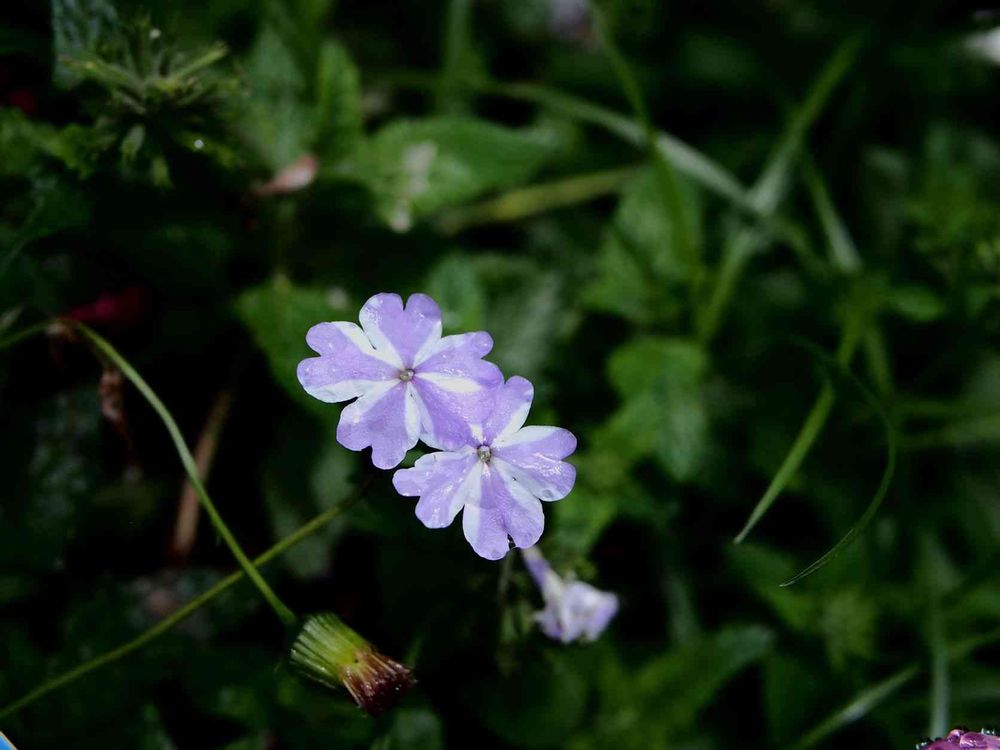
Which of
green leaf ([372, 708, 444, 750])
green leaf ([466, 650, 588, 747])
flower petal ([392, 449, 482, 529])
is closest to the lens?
flower petal ([392, 449, 482, 529])

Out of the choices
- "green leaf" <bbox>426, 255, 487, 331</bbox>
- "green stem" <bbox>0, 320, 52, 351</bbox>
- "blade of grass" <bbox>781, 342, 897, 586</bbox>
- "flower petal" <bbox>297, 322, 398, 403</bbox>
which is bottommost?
"blade of grass" <bbox>781, 342, 897, 586</bbox>

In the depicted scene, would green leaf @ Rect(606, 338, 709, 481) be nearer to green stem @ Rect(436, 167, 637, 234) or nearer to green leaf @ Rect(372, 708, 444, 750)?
green stem @ Rect(436, 167, 637, 234)

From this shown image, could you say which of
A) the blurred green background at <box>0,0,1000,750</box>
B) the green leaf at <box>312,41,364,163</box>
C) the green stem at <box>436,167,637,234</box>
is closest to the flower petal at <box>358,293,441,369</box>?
the blurred green background at <box>0,0,1000,750</box>

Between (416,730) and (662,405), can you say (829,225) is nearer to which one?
(662,405)

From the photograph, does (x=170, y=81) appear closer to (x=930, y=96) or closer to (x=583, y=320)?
(x=583, y=320)

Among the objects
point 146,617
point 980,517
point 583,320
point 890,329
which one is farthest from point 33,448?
point 980,517

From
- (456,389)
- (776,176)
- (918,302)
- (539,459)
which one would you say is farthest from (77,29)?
(918,302)

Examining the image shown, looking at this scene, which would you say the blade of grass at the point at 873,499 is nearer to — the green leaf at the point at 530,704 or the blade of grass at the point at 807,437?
the blade of grass at the point at 807,437
